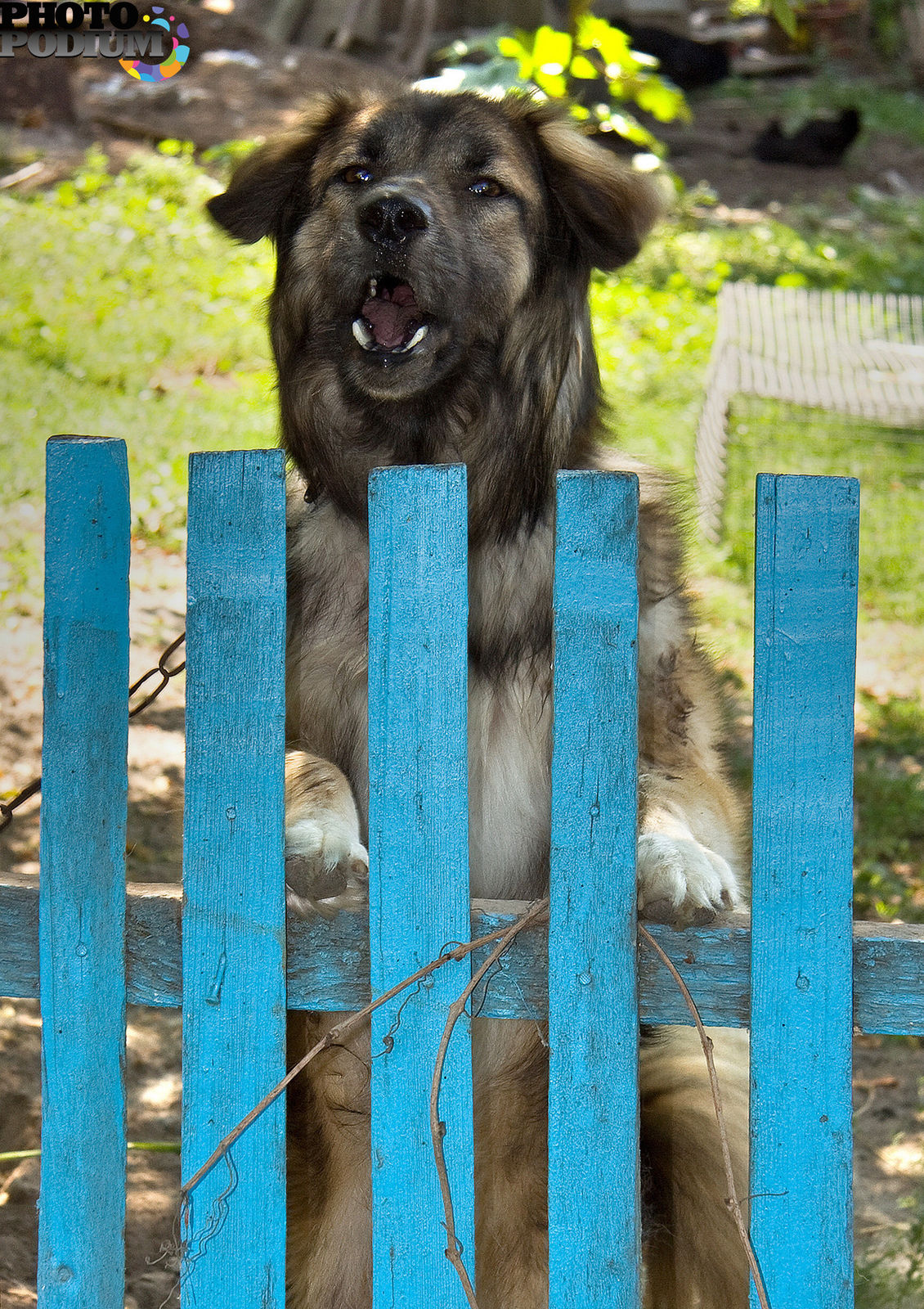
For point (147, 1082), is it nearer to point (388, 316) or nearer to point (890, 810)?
point (388, 316)

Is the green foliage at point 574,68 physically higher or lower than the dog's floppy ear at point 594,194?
higher

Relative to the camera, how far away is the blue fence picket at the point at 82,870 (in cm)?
183

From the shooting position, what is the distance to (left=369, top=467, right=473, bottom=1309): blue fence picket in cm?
176

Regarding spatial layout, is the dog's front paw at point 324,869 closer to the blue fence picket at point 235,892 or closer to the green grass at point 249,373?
the blue fence picket at point 235,892

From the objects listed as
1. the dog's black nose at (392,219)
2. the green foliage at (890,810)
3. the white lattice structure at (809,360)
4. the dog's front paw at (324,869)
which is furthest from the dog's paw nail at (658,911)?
the white lattice structure at (809,360)

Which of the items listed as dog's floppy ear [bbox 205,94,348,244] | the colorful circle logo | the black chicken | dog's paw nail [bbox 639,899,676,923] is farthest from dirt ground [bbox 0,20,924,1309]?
the black chicken

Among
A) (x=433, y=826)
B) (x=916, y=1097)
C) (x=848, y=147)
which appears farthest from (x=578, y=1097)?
(x=848, y=147)

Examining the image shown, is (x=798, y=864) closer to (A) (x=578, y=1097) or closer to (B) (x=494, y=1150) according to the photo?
(A) (x=578, y=1097)

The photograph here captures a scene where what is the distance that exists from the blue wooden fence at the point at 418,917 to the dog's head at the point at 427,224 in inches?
34.6

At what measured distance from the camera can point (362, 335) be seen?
8.40 feet

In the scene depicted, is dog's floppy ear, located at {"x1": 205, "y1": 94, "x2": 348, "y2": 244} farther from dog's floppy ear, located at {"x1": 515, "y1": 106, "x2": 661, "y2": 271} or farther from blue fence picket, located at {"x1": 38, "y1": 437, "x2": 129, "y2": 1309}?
blue fence picket, located at {"x1": 38, "y1": 437, "x2": 129, "y2": 1309}

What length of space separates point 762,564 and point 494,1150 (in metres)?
1.18

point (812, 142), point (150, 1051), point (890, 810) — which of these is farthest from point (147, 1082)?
point (812, 142)

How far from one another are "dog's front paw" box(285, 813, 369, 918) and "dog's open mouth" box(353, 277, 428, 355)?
3.36 feet
